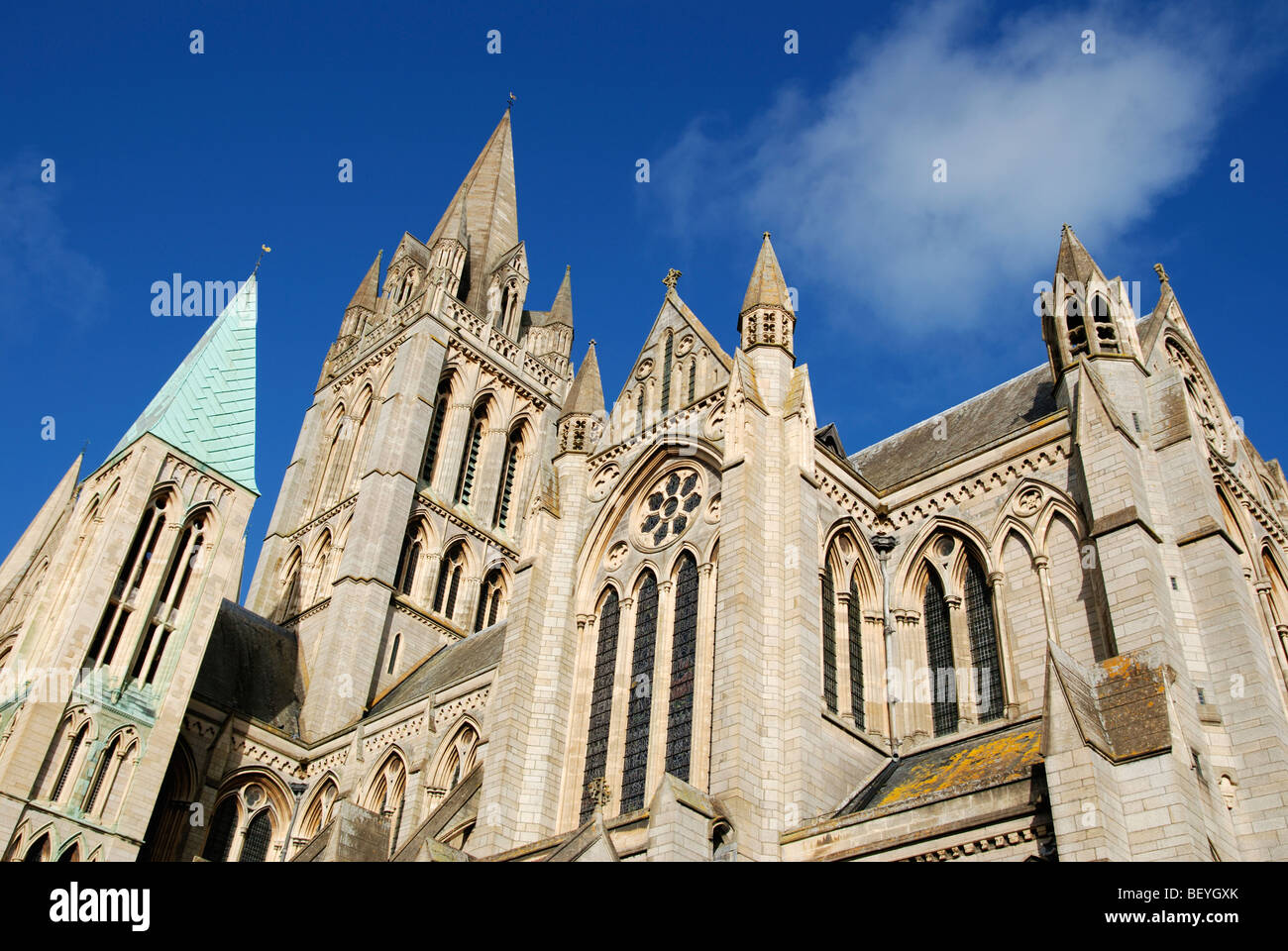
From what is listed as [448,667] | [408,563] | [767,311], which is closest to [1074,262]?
[767,311]

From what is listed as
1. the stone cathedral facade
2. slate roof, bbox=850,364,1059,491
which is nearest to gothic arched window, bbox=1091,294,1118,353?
the stone cathedral facade

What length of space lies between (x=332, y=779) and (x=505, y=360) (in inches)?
822

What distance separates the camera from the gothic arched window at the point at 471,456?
45281 mm

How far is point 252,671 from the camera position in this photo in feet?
123

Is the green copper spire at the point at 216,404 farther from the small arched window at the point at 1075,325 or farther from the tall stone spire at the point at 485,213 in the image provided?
the small arched window at the point at 1075,325

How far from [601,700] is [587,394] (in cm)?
786

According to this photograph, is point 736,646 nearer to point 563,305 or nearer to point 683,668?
point 683,668

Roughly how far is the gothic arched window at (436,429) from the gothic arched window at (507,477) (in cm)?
307

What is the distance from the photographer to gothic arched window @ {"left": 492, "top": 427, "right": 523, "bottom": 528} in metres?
46.2

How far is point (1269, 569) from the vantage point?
72.2 ft

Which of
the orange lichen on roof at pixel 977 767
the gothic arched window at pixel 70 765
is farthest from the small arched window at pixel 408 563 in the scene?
the orange lichen on roof at pixel 977 767
